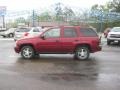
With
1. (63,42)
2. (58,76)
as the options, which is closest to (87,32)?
(63,42)

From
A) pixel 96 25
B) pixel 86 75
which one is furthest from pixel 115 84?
pixel 96 25

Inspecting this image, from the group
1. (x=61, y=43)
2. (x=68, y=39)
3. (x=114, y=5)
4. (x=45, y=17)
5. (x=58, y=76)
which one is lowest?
(x=58, y=76)

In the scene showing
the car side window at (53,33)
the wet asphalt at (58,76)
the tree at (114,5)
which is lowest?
the wet asphalt at (58,76)

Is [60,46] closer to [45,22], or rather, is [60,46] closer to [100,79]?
[100,79]

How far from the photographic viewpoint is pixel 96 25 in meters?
69.7

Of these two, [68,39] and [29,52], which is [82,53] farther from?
[29,52]

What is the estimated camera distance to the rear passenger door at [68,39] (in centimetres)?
1652

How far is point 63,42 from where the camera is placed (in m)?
16.5

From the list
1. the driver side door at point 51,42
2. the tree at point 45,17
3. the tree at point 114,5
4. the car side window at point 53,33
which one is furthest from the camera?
the tree at point 114,5

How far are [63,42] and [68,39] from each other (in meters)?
0.28

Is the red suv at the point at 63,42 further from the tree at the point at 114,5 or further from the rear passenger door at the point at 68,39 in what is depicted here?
the tree at the point at 114,5

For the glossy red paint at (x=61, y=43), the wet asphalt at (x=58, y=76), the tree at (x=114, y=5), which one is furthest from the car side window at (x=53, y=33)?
the tree at (x=114, y=5)

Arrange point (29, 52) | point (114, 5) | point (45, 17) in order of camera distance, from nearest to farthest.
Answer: point (29, 52), point (45, 17), point (114, 5)

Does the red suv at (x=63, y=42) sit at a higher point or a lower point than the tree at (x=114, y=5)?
lower
